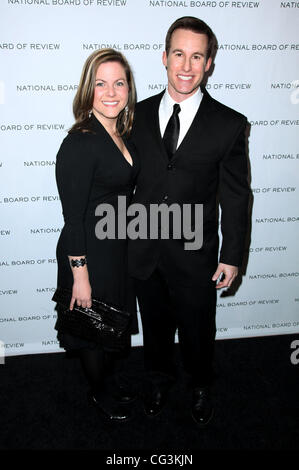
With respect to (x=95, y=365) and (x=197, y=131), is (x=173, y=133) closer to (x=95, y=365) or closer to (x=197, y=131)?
(x=197, y=131)

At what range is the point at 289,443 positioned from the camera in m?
2.27

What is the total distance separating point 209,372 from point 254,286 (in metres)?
1.00

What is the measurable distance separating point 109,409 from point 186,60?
2.12m

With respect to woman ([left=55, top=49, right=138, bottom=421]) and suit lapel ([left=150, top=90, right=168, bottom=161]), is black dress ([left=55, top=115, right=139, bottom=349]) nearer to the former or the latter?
woman ([left=55, top=49, right=138, bottom=421])

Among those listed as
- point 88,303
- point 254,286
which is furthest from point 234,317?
point 88,303

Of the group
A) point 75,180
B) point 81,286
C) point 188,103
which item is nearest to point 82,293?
point 81,286

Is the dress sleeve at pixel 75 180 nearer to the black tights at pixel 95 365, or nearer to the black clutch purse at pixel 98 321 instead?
the black clutch purse at pixel 98 321

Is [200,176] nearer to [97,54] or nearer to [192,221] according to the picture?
[192,221]

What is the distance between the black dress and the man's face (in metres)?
0.42

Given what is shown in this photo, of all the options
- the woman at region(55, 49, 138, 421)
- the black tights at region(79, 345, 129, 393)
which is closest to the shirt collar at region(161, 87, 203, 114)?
the woman at region(55, 49, 138, 421)

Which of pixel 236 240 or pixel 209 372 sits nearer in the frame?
pixel 236 240

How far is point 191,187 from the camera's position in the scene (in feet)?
6.71

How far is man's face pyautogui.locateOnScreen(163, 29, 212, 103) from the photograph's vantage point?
1.89m

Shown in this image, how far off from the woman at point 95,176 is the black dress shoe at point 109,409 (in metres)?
0.47
